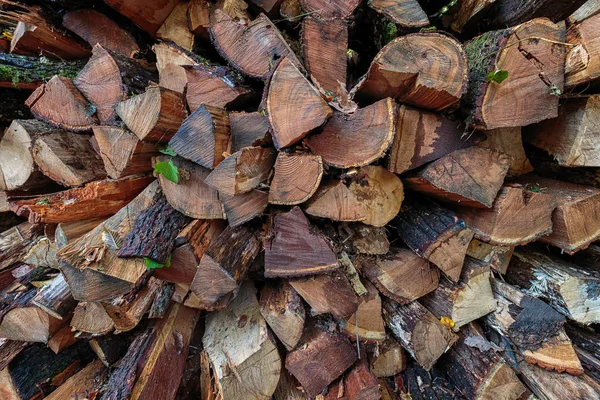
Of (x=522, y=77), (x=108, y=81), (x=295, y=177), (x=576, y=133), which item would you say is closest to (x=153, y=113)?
(x=108, y=81)

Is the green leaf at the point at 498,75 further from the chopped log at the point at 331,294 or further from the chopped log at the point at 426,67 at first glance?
the chopped log at the point at 331,294

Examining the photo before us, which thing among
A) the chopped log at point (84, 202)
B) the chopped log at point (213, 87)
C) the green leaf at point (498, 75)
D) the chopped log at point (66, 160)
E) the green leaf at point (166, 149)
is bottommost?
the chopped log at point (84, 202)

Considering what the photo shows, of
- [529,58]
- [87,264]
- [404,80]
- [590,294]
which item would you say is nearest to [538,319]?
[590,294]

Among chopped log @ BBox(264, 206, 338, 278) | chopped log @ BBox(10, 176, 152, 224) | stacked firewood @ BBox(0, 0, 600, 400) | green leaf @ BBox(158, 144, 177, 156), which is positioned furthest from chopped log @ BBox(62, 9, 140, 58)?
chopped log @ BBox(264, 206, 338, 278)

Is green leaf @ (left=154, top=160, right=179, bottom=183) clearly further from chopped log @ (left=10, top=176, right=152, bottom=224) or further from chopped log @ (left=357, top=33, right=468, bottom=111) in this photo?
chopped log @ (left=357, top=33, right=468, bottom=111)

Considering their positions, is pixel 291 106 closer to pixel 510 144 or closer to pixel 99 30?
pixel 510 144

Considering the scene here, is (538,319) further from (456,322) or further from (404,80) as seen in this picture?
(404,80)

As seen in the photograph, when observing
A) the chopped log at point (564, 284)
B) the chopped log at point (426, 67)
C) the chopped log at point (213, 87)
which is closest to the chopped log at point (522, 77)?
the chopped log at point (426, 67)
